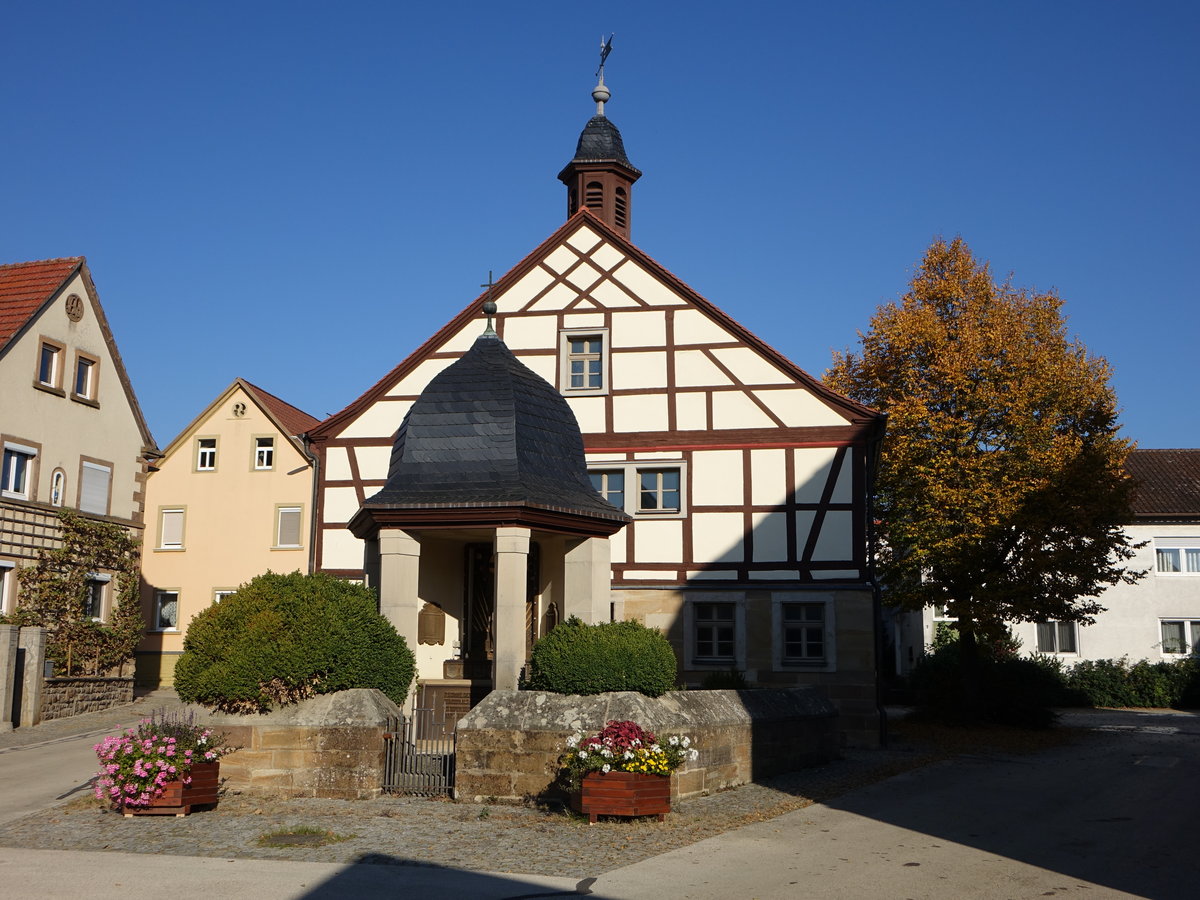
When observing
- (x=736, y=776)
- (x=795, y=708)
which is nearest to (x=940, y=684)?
(x=795, y=708)

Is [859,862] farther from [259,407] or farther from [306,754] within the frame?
[259,407]

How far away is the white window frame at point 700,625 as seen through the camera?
21.6m

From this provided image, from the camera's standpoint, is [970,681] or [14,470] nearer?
[14,470]

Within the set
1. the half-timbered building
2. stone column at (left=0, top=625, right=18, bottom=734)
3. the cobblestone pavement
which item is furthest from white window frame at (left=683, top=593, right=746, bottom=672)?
stone column at (left=0, top=625, right=18, bottom=734)

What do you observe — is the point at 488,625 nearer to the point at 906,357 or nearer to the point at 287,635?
the point at 287,635

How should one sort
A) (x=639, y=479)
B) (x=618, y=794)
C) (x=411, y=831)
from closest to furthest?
(x=411, y=831)
(x=618, y=794)
(x=639, y=479)

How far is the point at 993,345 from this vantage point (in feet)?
79.6

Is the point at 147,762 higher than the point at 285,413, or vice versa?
the point at 285,413

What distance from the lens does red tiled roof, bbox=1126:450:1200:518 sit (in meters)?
34.1

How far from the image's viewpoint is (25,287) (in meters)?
24.8

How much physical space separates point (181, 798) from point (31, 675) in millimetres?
11356

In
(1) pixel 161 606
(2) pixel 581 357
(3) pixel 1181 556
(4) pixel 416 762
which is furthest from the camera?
(3) pixel 1181 556

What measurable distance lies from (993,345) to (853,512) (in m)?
5.49

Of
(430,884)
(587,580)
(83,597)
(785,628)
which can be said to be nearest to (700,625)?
(785,628)
